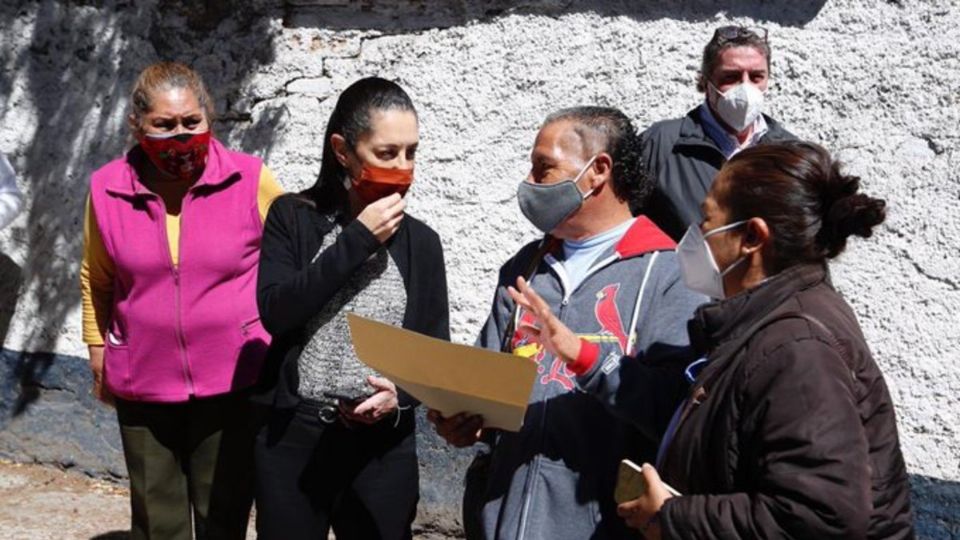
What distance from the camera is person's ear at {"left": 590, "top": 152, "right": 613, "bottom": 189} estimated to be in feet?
9.12

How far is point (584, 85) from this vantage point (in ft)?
15.1

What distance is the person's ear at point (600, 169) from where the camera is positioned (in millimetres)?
2779

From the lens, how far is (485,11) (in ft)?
15.8

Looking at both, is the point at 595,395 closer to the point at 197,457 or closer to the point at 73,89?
the point at 197,457

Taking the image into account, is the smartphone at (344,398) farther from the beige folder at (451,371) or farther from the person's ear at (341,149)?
the person's ear at (341,149)

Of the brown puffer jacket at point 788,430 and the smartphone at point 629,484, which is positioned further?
the smartphone at point 629,484

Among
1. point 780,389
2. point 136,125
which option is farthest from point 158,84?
point 780,389

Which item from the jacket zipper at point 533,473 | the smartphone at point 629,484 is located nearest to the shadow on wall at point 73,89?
the jacket zipper at point 533,473


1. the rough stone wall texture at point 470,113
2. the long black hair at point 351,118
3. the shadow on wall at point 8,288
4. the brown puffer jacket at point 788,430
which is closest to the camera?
the brown puffer jacket at point 788,430

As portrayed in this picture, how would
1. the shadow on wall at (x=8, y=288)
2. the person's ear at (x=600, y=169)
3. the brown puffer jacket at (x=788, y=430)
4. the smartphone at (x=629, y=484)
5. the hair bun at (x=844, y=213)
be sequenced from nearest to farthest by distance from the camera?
the brown puffer jacket at (x=788, y=430) → the hair bun at (x=844, y=213) → the smartphone at (x=629, y=484) → the person's ear at (x=600, y=169) → the shadow on wall at (x=8, y=288)

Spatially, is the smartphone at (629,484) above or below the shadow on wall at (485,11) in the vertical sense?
below

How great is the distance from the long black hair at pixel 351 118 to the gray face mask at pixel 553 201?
627 millimetres

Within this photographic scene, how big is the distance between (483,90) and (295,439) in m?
1.98

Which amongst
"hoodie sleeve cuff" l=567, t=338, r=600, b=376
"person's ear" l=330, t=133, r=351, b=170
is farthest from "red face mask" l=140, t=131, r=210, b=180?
"hoodie sleeve cuff" l=567, t=338, r=600, b=376
